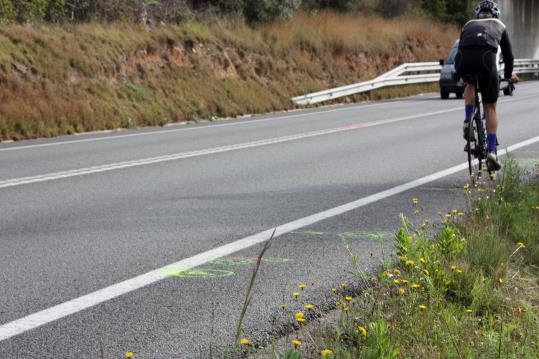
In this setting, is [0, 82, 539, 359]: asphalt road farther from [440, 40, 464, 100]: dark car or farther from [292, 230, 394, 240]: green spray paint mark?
[440, 40, 464, 100]: dark car

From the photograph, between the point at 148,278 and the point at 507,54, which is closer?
the point at 148,278

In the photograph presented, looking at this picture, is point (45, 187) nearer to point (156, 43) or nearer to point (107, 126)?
point (107, 126)

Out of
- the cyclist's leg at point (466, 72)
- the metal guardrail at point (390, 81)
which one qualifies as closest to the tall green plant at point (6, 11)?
the metal guardrail at point (390, 81)

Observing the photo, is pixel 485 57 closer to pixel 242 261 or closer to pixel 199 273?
pixel 242 261

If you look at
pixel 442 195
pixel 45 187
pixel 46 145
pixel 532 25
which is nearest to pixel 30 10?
pixel 46 145

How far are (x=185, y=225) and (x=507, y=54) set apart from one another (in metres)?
4.35

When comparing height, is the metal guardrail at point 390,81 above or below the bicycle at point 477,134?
below

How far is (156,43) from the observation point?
25.6m

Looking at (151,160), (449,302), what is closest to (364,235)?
(449,302)

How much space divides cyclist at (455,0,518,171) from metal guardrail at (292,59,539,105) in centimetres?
1802

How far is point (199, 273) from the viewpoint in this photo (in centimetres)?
603

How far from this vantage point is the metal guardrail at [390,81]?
28.9 meters

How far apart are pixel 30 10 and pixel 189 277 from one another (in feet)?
62.8

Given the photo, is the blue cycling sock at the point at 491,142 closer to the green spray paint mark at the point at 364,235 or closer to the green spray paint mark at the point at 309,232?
the green spray paint mark at the point at 364,235
